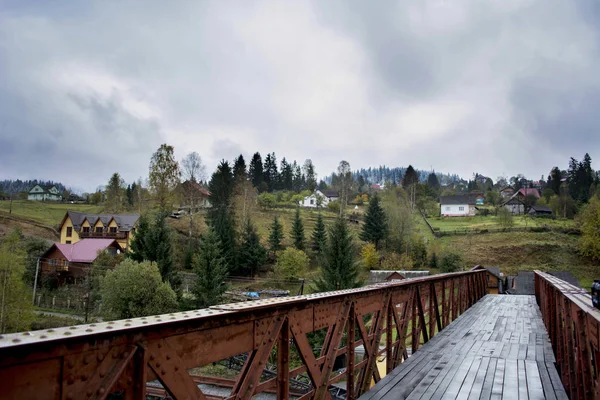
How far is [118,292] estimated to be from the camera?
2405cm

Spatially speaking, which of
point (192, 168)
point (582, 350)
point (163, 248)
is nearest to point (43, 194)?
point (192, 168)

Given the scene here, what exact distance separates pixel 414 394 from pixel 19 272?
32381mm

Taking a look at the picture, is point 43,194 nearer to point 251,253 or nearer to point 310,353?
point 251,253

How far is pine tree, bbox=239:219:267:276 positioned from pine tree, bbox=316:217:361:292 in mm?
14404

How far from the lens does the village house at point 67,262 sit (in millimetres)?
37656

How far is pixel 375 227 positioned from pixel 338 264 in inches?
827

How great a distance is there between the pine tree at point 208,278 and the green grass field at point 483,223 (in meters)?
41.0

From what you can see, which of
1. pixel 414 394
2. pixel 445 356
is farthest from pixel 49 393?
pixel 445 356

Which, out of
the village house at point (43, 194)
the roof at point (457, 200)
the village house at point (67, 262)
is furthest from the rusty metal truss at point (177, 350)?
the village house at point (43, 194)

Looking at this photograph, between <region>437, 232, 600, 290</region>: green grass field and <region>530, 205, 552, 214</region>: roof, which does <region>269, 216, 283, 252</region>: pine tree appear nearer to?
<region>437, 232, 600, 290</region>: green grass field

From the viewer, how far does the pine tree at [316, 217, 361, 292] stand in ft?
91.4

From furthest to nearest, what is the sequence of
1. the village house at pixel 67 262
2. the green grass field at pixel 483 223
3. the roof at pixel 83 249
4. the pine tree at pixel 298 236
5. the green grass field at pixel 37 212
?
1. the green grass field at pixel 37 212
2. the green grass field at pixel 483 223
3. the pine tree at pixel 298 236
4. the roof at pixel 83 249
5. the village house at pixel 67 262

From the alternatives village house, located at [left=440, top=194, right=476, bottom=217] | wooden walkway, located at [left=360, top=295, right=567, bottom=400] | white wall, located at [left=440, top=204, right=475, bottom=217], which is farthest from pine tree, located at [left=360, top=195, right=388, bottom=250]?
wooden walkway, located at [left=360, top=295, right=567, bottom=400]

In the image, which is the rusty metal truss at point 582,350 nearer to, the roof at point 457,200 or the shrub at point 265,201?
the shrub at point 265,201
